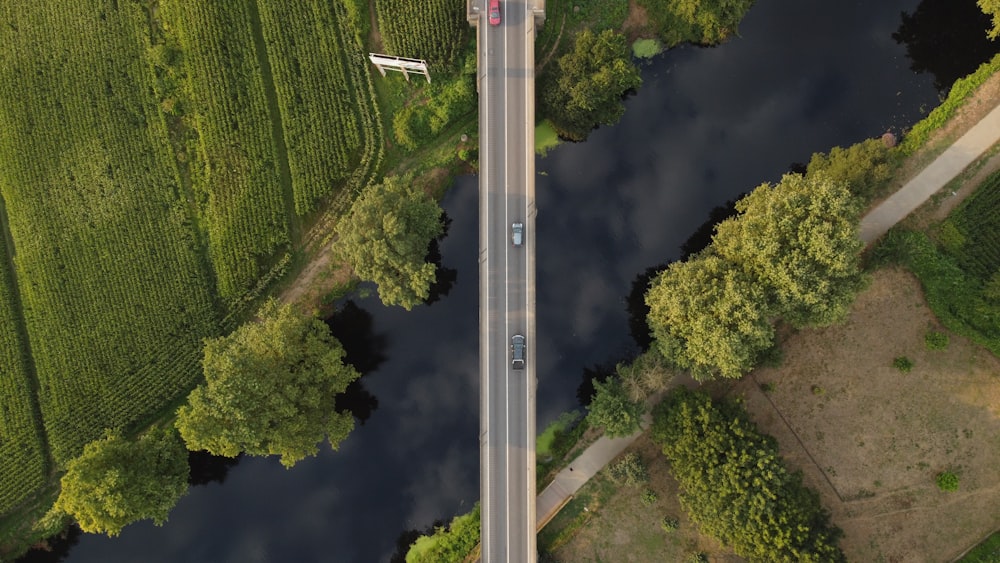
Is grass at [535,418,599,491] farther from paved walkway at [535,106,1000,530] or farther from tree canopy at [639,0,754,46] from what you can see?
tree canopy at [639,0,754,46]

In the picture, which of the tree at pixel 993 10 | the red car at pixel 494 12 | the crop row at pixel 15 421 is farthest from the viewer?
the crop row at pixel 15 421

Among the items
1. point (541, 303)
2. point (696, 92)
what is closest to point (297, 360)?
point (541, 303)

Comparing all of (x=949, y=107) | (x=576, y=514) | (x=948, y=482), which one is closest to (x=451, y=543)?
(x=576, y=514)

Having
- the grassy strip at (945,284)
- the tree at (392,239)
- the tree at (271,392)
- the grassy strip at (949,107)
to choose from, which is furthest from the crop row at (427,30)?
the grassy strip at (945,284)

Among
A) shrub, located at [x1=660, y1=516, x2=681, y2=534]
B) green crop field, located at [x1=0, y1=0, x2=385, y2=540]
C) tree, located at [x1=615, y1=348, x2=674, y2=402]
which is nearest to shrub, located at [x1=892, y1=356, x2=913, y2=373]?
tree, located at [x1=615, y1=348, x2=674, y2=402]

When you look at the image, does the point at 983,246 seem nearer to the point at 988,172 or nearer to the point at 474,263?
the point at 988,172

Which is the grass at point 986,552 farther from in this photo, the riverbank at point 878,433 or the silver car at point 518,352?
the silver car at point 518,352
